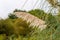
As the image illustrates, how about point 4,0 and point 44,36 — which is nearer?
point 44,36

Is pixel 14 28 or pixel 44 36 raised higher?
pixel 14 28

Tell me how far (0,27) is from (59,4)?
2182 mm

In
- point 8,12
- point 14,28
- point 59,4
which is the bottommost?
point 59,4

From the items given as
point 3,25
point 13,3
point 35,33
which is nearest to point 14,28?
point 3,25

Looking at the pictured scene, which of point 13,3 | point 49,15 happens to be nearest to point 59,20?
point 49,15

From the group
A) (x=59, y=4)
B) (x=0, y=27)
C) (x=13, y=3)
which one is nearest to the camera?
(x=59, y=4)

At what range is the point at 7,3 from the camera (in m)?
4.46

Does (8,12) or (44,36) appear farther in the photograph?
(8,12)

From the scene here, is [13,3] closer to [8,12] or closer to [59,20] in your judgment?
[8,12]

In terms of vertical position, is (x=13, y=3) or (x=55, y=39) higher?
(x=13, y=3)

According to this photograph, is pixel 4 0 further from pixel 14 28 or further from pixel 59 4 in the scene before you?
pixel 59 4

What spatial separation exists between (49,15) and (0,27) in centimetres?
213

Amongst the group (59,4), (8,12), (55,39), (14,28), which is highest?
(8,12)

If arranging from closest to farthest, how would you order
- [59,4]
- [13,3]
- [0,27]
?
[59,4]
[0,27]
[13,3]
